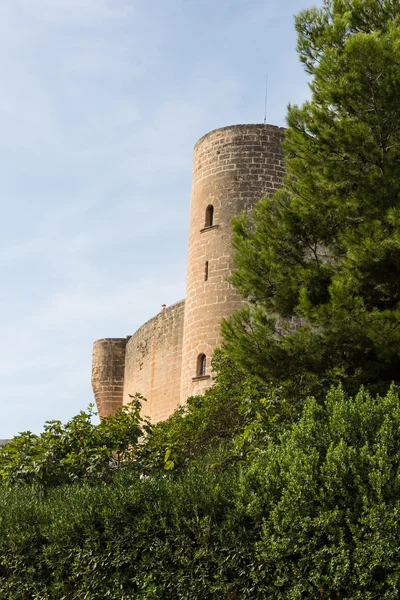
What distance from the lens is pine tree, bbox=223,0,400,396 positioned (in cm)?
909

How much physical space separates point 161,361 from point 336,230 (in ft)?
37.8

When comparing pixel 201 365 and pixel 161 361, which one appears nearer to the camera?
pixel 201 365

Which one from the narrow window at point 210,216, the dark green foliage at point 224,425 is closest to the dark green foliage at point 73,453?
the dark green foliage at point 224,425

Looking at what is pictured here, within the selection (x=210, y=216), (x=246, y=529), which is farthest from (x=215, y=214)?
(x=246, y=529)

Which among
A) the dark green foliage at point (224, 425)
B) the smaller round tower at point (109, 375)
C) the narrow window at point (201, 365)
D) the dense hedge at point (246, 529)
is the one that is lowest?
the dense hedge at point (246, 529)

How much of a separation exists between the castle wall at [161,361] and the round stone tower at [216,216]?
3.40m

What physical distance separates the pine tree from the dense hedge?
1844mm

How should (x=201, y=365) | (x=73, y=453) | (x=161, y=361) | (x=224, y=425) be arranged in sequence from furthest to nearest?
(x=161, y=361) → (x=201, y=365) → (x=224, y=425) → (x=73, y=453)

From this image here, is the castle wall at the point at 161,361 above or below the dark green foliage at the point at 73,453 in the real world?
above

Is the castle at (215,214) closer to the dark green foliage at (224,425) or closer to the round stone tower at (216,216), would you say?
the round stone tower at (216,216)

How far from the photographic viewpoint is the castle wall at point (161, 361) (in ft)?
65.7

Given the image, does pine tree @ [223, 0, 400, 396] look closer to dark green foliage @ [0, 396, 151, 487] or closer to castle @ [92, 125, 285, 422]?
dark green foliage @ [0, 396, 151, 487]

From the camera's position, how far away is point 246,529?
659 cm

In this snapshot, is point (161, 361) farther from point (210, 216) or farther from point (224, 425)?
point (224, 425)
